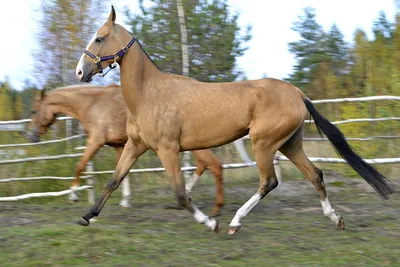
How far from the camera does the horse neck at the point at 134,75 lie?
5.79m

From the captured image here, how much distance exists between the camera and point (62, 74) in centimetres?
1839

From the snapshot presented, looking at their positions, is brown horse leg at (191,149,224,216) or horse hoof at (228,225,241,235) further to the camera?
brown horse leg at (191,149,224,216)

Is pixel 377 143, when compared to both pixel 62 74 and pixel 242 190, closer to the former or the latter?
pixel 242 190

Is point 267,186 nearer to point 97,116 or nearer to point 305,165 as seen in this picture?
point 305,165

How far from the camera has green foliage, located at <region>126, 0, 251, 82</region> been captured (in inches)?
626

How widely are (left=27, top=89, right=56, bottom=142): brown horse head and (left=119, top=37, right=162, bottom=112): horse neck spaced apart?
2.71 m

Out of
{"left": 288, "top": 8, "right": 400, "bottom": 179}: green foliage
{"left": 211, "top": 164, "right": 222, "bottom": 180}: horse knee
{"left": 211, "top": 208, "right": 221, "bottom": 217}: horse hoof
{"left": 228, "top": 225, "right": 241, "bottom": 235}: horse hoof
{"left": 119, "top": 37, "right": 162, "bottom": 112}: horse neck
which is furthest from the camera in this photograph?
{"left": 288, "top": 8, "right": 400, "bottom": 179}: green foliage

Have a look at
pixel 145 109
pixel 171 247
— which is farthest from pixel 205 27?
pixel 171 247

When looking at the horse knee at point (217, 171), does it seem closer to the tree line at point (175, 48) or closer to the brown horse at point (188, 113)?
the brown horse at point (188, 113)

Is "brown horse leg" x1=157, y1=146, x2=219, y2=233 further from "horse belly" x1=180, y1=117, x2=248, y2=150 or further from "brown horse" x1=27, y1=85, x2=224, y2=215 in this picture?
"brown horse" x1=27, y1=85, x2=224, y2=215

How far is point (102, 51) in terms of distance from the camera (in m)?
5.71

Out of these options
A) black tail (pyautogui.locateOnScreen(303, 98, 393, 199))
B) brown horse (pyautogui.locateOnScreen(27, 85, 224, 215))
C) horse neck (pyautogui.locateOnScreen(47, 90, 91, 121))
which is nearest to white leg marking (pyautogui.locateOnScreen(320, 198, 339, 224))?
black tail (pyautogui.locateOnScreen(303, 98, 393, 199))

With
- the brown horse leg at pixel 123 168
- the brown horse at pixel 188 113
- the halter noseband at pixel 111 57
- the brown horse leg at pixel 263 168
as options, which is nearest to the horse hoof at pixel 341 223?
the brown horse at pixel 188 113

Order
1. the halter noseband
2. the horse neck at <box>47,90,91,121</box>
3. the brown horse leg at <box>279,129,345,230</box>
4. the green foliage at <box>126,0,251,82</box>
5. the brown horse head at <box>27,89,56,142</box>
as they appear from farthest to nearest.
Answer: the green foliage at <box>126,0,251,82</box>, the brown horse head at <box>27,89,56,142</box>, the horse neck at <box>47,90,91,121</box>, the brown horse leg at <box>279,129,345,230</box>, the halter noseband
